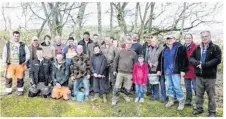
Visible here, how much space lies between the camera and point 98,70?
8.51 m

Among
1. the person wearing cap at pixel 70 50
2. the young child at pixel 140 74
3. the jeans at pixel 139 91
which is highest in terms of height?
the person wearing cap at pixel 70 50

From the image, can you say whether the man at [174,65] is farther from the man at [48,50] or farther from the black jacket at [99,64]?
the man at [48,50]

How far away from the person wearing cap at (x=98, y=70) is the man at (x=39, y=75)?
3.75 ft

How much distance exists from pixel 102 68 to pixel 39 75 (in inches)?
63.0

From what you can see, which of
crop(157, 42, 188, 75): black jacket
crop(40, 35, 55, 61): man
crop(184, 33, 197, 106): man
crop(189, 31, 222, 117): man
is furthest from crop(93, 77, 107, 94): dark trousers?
crop(189, 31, 222, 117): man

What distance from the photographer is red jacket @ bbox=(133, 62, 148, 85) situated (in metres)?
8.30

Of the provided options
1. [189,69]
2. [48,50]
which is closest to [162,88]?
[189,69]

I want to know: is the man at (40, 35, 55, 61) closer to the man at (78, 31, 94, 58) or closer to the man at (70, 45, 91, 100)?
the man at (70, 45, 91, 100)

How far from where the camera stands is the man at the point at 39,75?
8555 mm

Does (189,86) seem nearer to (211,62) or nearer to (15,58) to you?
(211,62)

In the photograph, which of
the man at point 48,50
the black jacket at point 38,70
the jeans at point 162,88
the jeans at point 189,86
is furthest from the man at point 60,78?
the jeans at point 189,86

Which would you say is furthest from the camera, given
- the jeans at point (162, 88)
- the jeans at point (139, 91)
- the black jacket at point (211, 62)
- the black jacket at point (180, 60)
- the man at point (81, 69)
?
the man at point (81, 69)

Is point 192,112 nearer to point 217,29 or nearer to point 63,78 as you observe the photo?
point 63,78

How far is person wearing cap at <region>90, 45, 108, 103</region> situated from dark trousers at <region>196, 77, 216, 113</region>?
2.29 meters
